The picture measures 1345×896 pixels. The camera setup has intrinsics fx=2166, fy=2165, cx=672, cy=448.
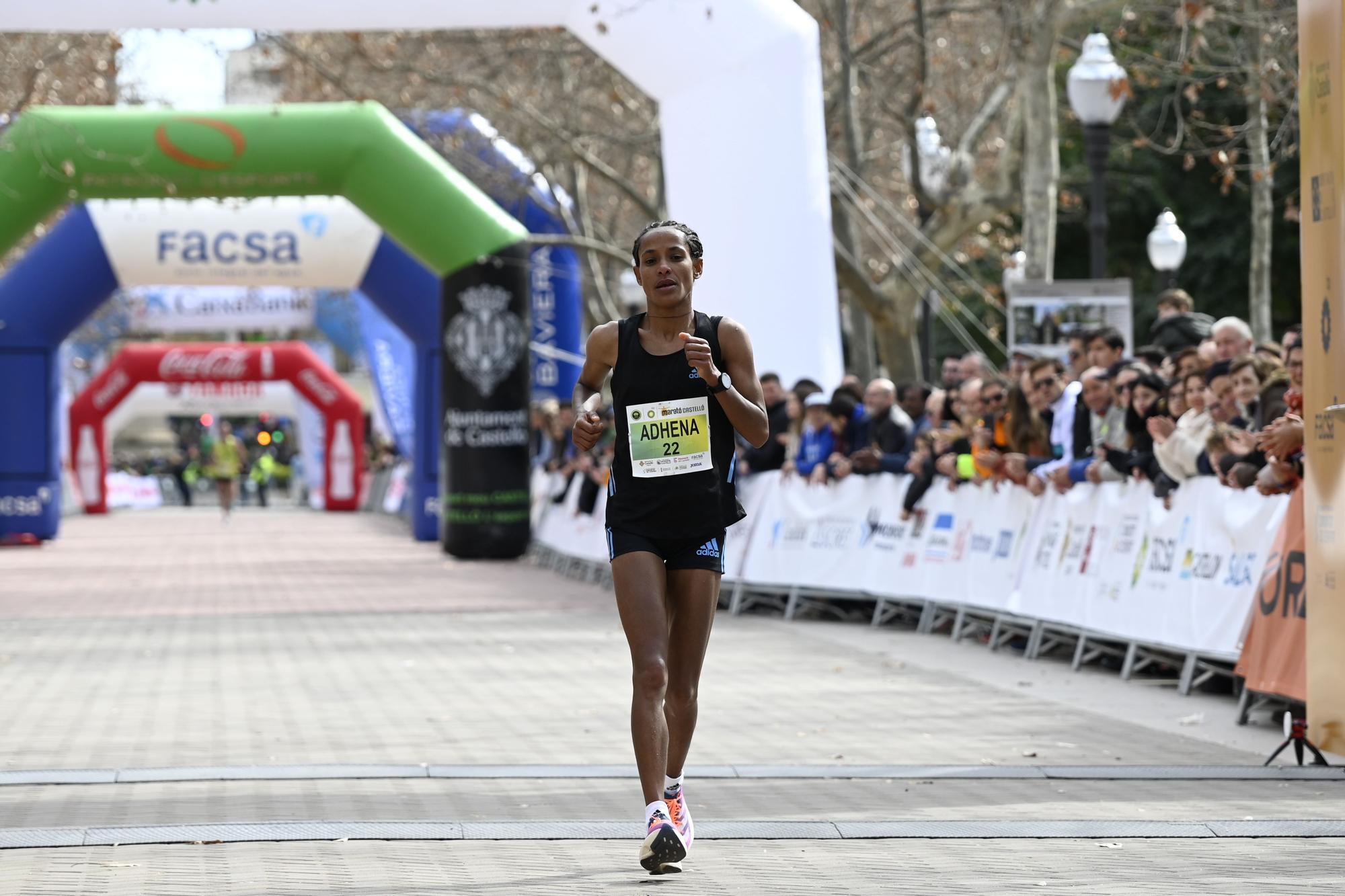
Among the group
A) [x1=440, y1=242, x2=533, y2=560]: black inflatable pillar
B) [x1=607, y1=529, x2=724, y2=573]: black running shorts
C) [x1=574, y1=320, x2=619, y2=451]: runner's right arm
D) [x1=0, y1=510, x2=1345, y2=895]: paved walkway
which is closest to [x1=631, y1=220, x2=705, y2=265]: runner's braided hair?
[x1=574, y1=320, x2=619, y2=451]: runner's right arm

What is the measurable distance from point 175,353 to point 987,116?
28.7 metres

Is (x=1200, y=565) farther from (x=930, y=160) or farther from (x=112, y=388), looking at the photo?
(x=112, y=388)

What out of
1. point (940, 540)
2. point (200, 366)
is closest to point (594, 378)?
point (940, 540)

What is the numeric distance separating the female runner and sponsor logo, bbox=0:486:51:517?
24.7m

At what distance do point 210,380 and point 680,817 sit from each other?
42.8 m

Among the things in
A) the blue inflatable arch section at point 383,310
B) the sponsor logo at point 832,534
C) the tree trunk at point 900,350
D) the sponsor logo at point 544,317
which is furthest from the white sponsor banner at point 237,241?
the sponsor logo at point 832,534

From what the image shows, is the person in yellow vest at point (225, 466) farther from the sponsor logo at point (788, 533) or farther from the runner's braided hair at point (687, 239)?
the runner's braided hair at point (687, 239)

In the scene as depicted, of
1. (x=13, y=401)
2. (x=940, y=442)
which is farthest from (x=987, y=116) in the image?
(x=13, y=401)

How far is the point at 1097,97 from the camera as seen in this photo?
16.2 metres

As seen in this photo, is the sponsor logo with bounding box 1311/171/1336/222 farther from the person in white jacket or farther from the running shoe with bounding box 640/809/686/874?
the running shoe with bounding box 640/809/686/874

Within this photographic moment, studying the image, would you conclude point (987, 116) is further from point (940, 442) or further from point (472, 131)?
point (940, 442)

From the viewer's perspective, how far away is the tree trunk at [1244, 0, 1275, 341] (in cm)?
1634

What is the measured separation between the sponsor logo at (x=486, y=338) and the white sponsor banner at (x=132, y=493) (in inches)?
1286

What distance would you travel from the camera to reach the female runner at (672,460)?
6324mm
